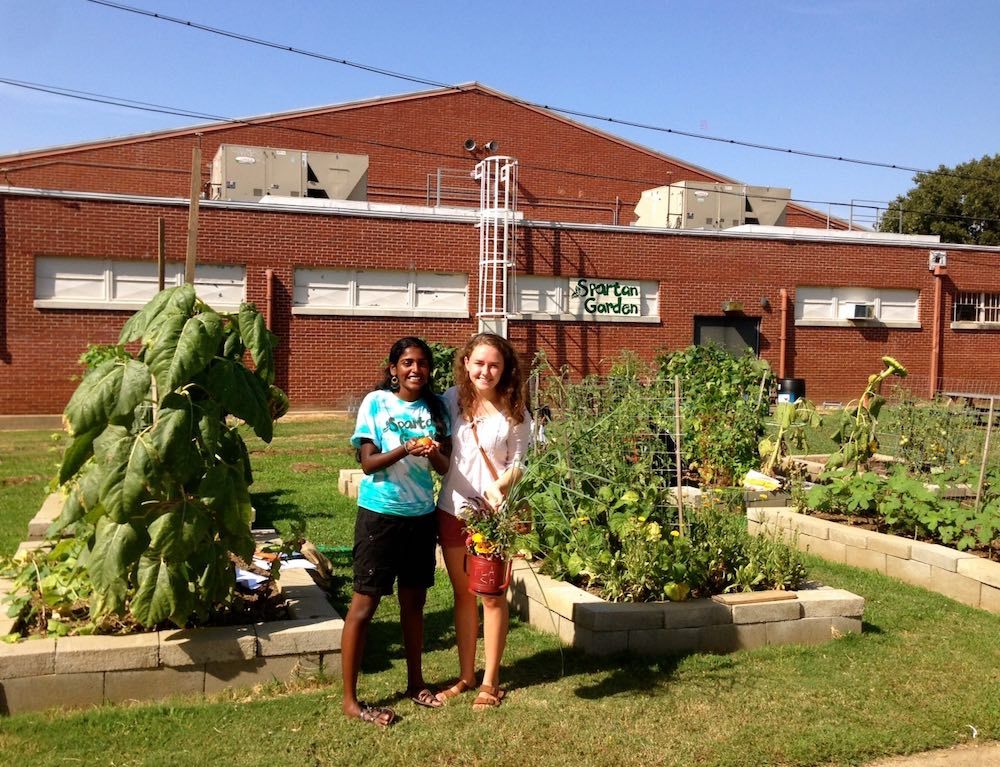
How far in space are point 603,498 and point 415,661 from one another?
5.58 ft

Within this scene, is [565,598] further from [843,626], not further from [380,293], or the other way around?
[380,293]

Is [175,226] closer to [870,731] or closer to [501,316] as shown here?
[501,316]

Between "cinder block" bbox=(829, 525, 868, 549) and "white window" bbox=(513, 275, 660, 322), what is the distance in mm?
13823

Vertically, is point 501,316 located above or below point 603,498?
above

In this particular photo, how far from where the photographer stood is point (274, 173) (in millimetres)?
20828

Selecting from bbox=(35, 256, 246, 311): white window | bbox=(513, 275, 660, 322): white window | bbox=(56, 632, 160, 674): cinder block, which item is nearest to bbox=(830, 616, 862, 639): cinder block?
bbox=(56, 632, 160, 674): cinder block

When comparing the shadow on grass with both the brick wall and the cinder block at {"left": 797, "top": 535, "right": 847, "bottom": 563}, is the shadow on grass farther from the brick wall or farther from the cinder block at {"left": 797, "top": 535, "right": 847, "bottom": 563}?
the brick wall

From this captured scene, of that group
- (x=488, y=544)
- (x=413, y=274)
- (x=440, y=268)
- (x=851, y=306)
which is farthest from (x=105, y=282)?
(x=851, y=306)

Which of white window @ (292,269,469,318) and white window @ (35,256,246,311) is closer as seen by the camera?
white window @ (35,256,246,311)

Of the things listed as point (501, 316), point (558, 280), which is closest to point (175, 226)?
point (501, 316)

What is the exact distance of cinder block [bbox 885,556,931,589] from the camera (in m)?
6.49

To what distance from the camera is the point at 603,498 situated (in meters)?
5.60

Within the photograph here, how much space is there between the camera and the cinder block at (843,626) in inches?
211

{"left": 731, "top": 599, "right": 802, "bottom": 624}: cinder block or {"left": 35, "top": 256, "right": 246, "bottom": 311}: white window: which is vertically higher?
{"left": 35, "top": 256, "right": 246, "bottom": 311}: white window
